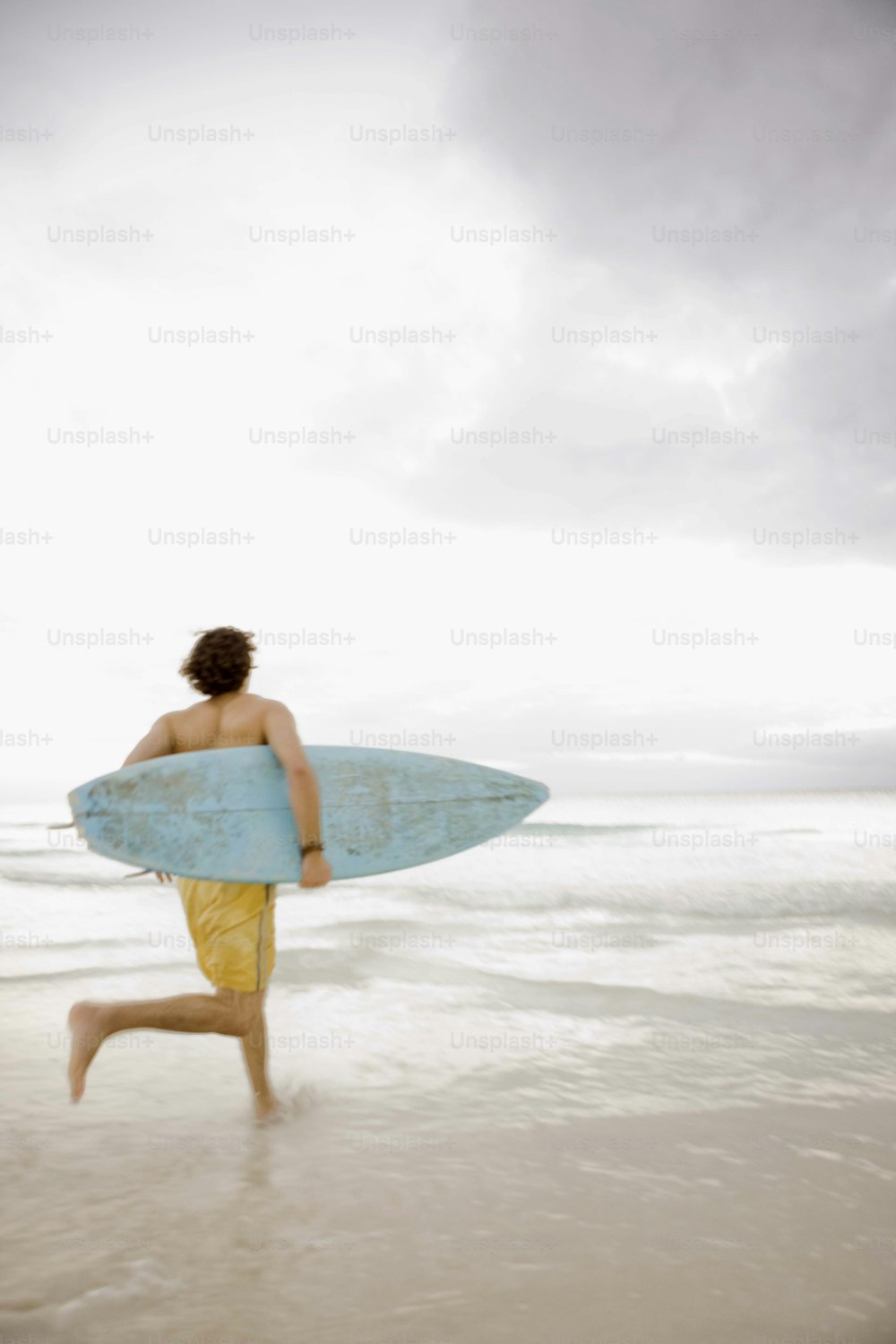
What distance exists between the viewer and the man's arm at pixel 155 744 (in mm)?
3176

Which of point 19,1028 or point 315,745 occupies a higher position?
Result: point 315,745

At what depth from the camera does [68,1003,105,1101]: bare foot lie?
260cm

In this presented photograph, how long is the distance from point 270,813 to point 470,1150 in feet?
4.36

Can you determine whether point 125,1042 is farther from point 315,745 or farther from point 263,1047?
point 315,745

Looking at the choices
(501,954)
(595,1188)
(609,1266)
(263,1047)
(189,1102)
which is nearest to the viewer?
(609,1266)

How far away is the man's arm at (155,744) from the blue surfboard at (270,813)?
0.16ft

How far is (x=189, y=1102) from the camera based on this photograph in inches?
128

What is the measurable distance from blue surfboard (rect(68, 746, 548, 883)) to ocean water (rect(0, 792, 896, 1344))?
0.91m

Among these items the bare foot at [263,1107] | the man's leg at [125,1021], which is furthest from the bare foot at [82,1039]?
the bare foot at [263,1107]

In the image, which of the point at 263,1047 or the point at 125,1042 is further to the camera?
the point at 125,1042

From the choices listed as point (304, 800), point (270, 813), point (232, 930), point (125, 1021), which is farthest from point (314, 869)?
point (125, 1021)

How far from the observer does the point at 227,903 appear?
294 centimetres

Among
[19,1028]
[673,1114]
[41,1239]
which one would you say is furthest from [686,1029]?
[19,1028]

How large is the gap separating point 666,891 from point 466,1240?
8.13 metres
